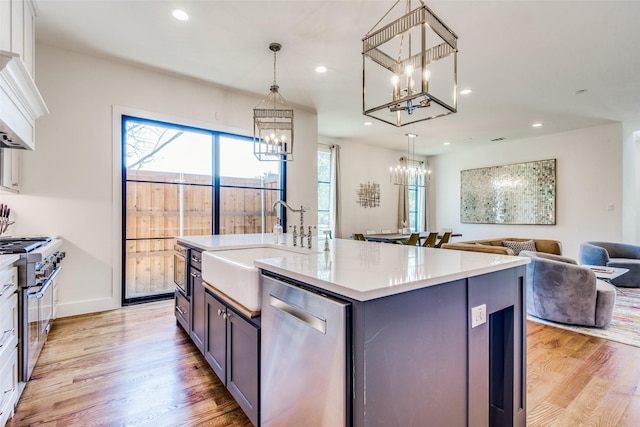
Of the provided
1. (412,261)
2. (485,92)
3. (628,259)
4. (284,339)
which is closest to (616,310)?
(628,259)

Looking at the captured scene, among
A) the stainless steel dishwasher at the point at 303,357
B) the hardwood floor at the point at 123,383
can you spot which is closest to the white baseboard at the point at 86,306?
the hardwood floor at the point at 123,383

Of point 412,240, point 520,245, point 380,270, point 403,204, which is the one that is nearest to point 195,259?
point 380,270

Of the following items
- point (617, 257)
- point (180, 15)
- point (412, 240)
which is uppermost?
point (180, 15)

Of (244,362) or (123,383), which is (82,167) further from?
(244,362)

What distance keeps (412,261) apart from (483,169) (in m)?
7.65

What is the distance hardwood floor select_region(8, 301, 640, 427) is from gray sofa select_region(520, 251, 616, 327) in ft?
0.92

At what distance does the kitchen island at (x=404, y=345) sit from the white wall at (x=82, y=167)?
127 inches

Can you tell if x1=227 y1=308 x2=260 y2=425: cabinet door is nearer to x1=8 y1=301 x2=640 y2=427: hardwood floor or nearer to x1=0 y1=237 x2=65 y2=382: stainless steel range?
x1=8 y1=301 x2=640 y2=427: hardwood floor

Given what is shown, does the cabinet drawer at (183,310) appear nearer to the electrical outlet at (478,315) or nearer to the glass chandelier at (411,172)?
the electrical outlet at (478,315)

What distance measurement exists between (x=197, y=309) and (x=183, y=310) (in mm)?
528

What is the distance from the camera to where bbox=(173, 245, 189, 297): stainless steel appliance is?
278 cm

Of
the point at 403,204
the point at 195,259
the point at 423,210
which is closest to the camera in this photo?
the point at 195,259

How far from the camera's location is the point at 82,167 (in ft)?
12.0

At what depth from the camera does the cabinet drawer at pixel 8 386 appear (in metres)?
1.64
